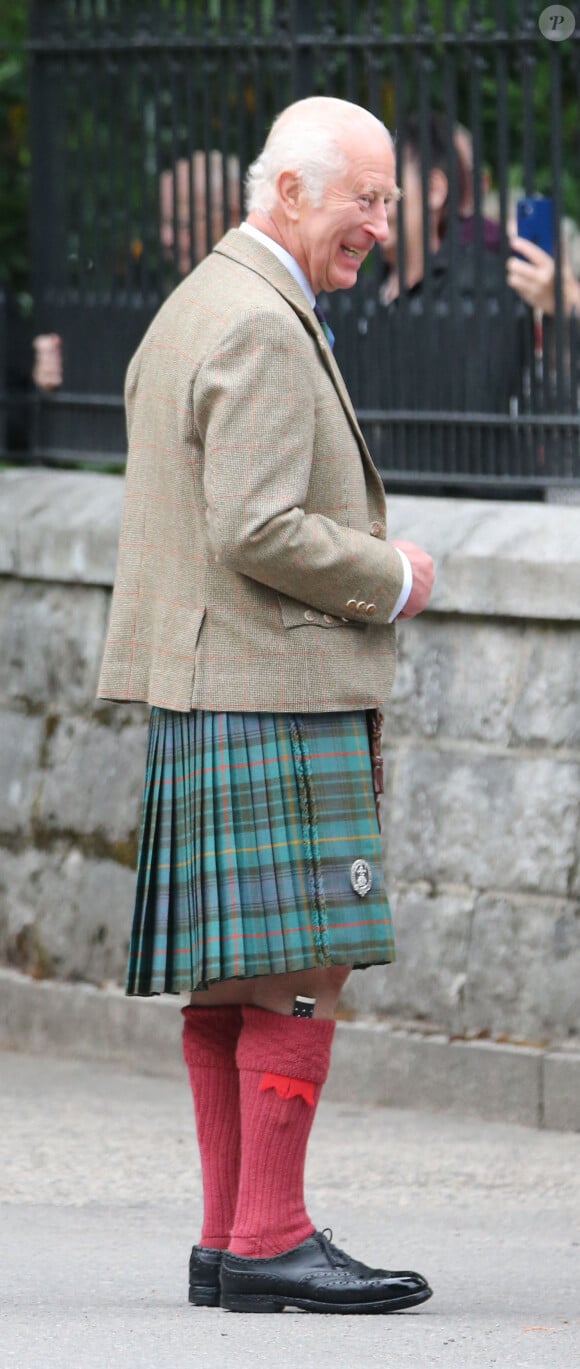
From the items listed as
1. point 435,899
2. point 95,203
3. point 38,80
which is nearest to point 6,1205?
point 435,899

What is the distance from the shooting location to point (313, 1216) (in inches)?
175

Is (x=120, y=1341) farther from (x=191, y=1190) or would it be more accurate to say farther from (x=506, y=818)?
(x=506, y=818)

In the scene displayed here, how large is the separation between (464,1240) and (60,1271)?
791mm

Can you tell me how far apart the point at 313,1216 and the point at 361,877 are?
121cm

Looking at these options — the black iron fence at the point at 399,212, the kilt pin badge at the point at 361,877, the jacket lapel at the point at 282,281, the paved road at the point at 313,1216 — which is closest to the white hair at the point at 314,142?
the jacket lapel at the point at 282,281

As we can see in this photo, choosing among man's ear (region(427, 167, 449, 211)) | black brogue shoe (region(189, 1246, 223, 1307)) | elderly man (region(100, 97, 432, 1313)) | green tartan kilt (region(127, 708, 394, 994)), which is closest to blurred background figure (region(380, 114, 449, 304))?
man's ear (region(427, 167, 449, 211))

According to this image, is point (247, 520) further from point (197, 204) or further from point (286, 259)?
point (197, 204)

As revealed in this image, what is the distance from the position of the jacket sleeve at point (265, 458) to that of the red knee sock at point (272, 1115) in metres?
0.69

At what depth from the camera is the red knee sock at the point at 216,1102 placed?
3631mm

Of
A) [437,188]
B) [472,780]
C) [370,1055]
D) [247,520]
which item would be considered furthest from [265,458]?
[437,188]

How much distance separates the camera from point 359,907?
348cm

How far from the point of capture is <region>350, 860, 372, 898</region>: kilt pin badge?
3475 millimetres

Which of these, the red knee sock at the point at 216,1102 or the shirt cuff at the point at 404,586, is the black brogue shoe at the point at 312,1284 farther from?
the shirt cuff at the point at 404,586

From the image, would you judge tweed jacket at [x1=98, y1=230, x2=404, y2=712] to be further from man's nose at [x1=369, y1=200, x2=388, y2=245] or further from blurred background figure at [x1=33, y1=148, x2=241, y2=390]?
blurred background figure at [x1=33, y1=148, x2=241, y2=390]
